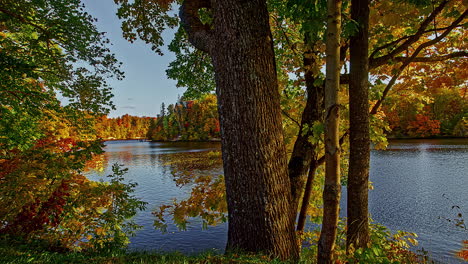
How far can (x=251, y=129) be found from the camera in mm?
2912

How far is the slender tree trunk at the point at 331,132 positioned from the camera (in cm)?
262

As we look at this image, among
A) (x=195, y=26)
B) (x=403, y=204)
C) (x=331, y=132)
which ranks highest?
(x=195, y=26)

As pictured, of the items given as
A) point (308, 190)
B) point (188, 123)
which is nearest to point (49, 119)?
point (308, 190)

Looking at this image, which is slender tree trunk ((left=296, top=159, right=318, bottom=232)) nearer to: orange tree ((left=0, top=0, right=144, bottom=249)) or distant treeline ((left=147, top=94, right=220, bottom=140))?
orange tree ((left=0, top=0, right=144, bottom=249))

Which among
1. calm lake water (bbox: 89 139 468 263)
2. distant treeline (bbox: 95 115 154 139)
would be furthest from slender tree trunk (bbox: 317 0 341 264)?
distant treeline (bbox: 95 115 154 139)

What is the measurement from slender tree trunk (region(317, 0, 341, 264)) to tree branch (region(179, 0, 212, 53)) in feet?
4.33

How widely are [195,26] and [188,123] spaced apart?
8504 cm

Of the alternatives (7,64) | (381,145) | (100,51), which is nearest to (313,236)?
(381,145)

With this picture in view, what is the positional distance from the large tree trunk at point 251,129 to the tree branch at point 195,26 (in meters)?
0.27

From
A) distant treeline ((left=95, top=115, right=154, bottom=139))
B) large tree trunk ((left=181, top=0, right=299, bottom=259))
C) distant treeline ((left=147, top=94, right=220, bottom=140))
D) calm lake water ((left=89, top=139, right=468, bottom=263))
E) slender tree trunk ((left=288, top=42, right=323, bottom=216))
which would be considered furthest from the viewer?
distant treeline ((left=95, top=115, right=154, bottom=139))

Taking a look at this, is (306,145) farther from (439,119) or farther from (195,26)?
(439,119)

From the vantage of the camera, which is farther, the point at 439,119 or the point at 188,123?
the point at 188,123

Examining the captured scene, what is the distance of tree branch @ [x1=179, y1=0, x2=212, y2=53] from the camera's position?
3293 mm

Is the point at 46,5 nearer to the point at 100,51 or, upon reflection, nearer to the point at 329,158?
the point at 100,51
